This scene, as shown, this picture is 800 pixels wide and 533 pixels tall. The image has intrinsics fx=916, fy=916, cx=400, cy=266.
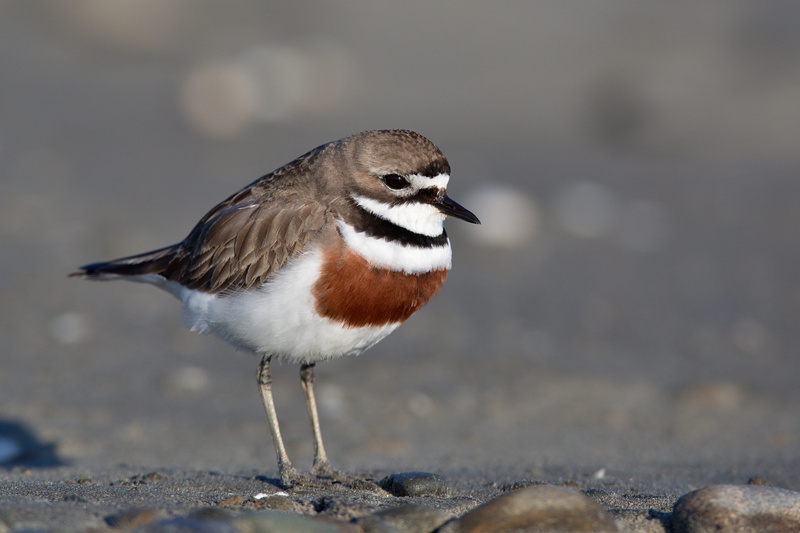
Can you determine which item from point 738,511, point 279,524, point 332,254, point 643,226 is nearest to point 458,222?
point 643,226

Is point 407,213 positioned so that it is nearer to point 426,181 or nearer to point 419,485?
point 426,181

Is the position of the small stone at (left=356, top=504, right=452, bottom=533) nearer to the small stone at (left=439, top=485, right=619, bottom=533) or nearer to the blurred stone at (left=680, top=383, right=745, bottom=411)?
the small stone at (left=439, top=485, right=619, bottom=533)

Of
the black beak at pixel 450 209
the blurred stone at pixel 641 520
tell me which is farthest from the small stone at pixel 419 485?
the black beak at pixel 450 209

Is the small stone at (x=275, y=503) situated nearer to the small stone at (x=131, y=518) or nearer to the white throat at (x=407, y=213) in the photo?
the small stone at (x=131, y=518)

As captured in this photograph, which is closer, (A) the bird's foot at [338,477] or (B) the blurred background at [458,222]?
(A) the bird's foot at [338,477]

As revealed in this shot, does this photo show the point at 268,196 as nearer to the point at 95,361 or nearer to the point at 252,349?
the point at 252,349

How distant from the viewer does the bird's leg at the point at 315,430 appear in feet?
17.1

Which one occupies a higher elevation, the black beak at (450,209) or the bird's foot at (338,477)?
the black beak at (450,209)

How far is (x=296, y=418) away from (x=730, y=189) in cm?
697

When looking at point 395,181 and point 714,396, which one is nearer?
point 395,181

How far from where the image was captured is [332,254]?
184 inches

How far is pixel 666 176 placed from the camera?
1188 centimetres

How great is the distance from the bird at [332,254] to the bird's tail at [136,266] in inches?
26.9

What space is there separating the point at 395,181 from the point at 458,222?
5.03 metres
